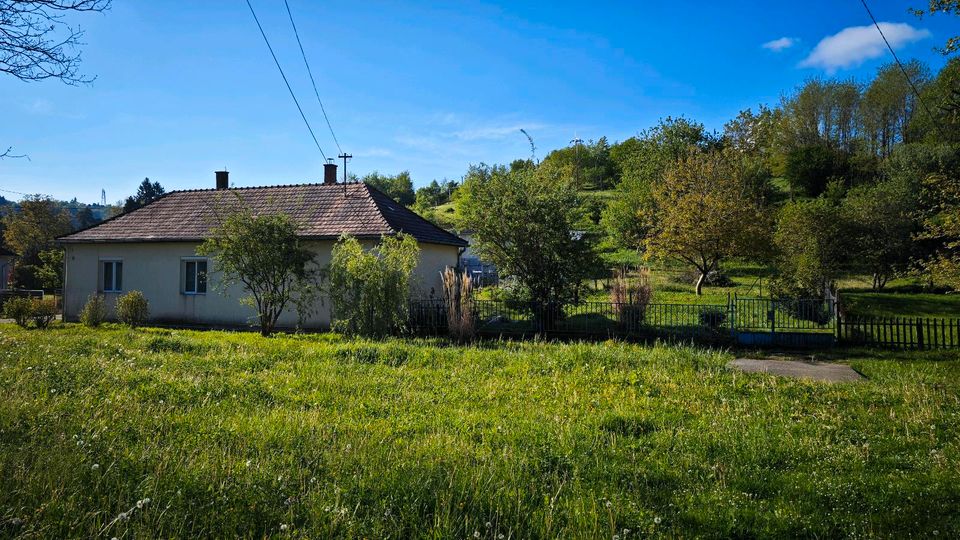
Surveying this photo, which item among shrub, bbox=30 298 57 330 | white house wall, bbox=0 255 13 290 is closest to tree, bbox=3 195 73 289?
white house wall, bbox=0 255 13 290

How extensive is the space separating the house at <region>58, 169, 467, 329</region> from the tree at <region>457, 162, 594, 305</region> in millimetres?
2544

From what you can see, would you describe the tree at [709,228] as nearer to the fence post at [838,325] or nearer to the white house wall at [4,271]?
the fence post at [838,325]

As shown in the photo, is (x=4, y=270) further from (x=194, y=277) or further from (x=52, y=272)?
(x=194, y=277)

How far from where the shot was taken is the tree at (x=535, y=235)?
1691 centimetres

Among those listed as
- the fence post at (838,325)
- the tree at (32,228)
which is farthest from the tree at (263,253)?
the tree at (32,228)

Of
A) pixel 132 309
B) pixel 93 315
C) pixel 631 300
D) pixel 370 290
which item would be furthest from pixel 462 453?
pixel 93 315

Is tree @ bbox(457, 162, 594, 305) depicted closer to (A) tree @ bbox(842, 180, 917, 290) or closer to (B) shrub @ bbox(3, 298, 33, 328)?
(B) shrub @ bbox(3, 298, 33, 328)

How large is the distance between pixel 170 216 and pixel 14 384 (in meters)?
16.9

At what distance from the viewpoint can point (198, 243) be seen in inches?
776

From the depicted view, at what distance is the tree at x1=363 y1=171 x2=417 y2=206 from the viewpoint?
91.7m

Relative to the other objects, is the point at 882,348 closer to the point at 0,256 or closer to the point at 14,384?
the point at 14,384

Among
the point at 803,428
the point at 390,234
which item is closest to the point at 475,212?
the point at 390,234

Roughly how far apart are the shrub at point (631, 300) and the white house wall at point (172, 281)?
19.0 ft

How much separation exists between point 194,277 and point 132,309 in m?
2.64
